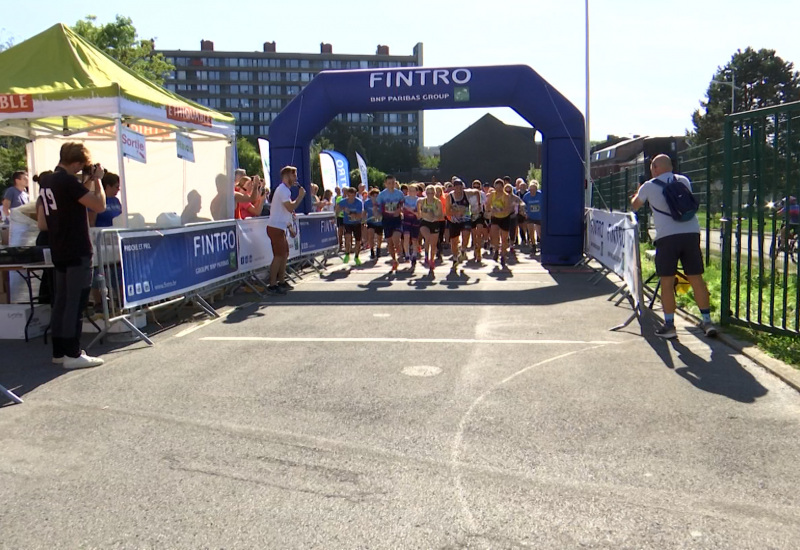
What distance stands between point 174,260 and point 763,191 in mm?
6724

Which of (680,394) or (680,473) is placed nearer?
(680,473)

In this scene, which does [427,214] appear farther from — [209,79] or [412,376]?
[209,79]

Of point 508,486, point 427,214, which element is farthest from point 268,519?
point 427,214

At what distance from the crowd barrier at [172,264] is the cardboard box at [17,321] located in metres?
0.74

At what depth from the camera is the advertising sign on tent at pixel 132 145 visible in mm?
9094

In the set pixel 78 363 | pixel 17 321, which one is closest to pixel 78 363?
pixel 78 363

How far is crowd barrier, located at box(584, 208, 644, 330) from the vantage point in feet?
28.8

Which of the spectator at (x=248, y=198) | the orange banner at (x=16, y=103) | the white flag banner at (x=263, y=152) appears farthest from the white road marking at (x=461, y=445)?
the white flag banner at (x=263, y=152)

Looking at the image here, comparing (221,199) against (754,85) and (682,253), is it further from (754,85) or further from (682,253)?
(754,85)

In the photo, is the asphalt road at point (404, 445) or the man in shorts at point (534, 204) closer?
the asphalt road at point (404, 445)

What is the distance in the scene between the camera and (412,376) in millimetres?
6195

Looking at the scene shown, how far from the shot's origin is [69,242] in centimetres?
671

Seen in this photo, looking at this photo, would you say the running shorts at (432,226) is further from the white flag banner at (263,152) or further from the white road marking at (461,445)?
the white road marking at (461,445)

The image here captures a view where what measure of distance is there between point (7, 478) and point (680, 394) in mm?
4579
